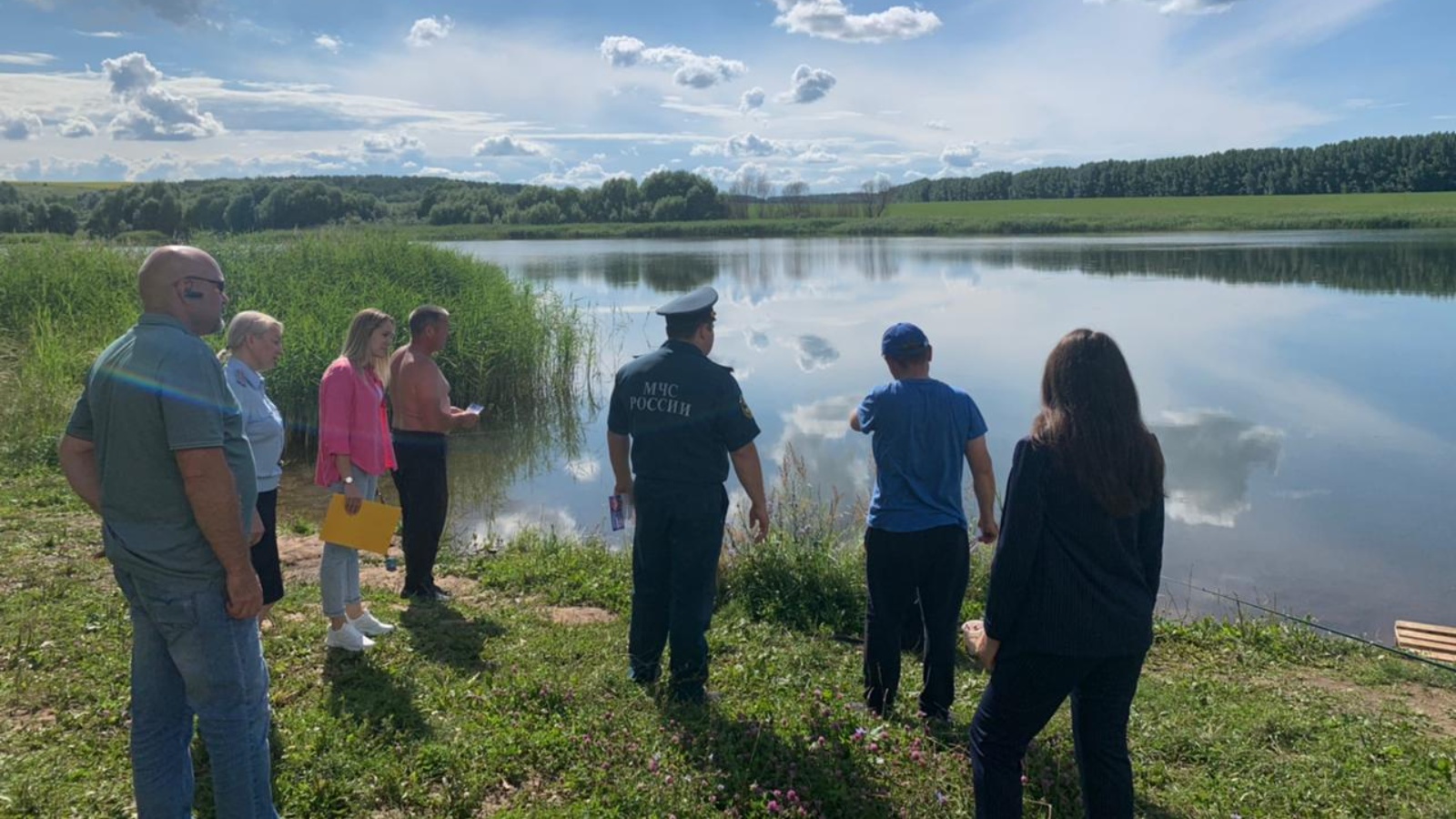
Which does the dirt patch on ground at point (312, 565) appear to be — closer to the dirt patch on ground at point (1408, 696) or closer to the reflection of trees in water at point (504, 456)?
the reflection of trees in water at point (504, 456)

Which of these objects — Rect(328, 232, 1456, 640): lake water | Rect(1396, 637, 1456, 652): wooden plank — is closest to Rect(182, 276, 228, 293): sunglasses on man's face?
Rect(328, 232, 1456, 640): lake water

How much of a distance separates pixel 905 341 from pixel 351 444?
2.99m

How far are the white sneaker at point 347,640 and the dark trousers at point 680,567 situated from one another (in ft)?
5.20

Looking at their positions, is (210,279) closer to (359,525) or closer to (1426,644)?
(359,525)

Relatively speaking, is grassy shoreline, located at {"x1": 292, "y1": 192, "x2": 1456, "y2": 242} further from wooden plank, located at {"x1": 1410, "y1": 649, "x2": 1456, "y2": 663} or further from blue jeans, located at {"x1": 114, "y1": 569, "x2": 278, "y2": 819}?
blue jeans, located at {"x1": 114, "y1": 569, "x2": 278, "y2": 819}

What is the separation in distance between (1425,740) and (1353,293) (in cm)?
2792

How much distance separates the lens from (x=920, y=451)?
14.1ft

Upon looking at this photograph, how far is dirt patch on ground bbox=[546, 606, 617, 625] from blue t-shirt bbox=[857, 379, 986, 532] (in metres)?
2.36

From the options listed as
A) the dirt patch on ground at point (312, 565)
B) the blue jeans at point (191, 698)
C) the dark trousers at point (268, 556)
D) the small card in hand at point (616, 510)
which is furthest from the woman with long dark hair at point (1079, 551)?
the dirt patch on ground at point (312, 565)

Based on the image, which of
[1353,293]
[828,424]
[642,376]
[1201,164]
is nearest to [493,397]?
[828,424]

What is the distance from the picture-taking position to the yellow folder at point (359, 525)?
5.07 metres

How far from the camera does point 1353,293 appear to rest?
27484 mm

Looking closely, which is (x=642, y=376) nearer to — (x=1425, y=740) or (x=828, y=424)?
(x=1425, y=740)

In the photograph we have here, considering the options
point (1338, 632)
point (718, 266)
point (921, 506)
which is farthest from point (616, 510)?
point (718, 266)
